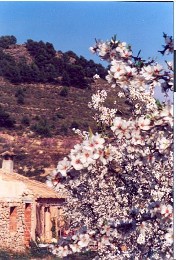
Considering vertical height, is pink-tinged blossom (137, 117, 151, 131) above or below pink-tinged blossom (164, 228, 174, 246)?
above

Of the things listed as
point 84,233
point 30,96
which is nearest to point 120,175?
point 84,233

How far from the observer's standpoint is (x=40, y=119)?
69.8 feet

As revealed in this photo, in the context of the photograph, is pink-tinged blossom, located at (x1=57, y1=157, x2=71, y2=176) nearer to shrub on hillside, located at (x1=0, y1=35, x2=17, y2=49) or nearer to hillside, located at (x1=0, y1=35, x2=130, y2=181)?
hillside, located at (x1=0, y1=35, x2=130, y2=181)

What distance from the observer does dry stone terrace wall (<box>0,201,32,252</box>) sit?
32.8ft

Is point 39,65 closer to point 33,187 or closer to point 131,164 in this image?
point 33,187

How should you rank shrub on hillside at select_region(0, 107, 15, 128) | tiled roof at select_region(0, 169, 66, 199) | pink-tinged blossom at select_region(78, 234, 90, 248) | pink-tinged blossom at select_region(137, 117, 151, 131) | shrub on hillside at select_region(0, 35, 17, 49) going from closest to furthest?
pink-tinged blossom at select_region(137, 117, 151, 131) → pink-tinged blossom at select_region(78, 234, 90, 248) → tiled roof at select_region(0, 169, 66, 199) → shrub on hillside at select_region(0, 107, 15, 128) → shrub on hillside at select_region(0, 35, 17, 49)

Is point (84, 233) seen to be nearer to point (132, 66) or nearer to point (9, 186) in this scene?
point (132, 66)

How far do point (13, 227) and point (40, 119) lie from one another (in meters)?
11.2

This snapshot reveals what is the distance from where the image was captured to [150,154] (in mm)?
2518

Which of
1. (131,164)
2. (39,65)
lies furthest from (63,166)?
(39,65)

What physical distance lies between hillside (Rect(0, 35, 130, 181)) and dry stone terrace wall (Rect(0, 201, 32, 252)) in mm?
7458

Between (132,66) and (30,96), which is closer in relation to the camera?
(132,66)

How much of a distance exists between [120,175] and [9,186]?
758cm

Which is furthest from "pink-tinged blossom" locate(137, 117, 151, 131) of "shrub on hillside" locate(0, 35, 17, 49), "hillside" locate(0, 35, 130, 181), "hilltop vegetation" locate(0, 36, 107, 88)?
"shrub on hillside" locate(0, 35, 17, 49)
